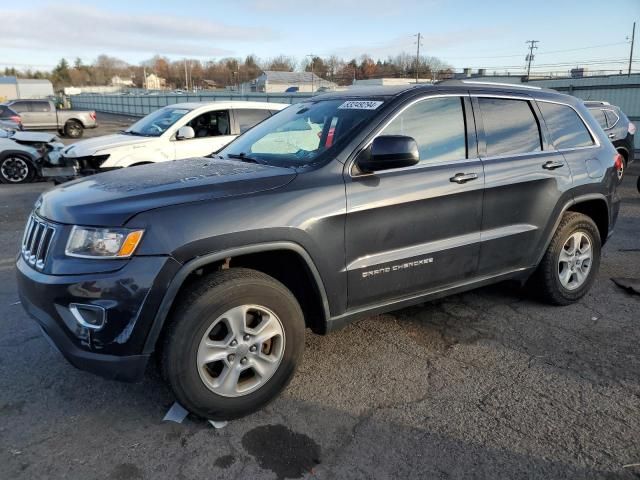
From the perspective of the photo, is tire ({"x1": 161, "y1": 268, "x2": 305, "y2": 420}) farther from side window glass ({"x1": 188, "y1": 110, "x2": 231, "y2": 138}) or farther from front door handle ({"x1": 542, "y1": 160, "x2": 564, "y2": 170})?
side window glass ({"x1": 188, "y1": 110, "x2": 231, "y2": 138})

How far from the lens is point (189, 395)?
8.76 ft

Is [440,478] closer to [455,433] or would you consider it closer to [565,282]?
[455,433]

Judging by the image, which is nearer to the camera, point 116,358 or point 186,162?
point 116,358

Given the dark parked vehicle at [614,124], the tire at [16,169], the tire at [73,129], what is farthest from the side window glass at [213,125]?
the tire at [73,129]

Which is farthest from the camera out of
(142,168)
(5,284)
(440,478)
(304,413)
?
(5,284)

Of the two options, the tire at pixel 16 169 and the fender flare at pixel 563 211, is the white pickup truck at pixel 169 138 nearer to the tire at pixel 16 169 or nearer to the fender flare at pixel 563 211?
the tire at pixel 16 169

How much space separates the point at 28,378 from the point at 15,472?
98cm

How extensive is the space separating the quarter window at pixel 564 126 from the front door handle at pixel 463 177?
44.1 inches

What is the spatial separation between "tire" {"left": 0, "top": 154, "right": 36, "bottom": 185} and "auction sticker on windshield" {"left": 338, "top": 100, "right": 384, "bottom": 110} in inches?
405

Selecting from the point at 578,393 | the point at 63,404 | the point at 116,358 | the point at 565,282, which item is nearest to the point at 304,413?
the point at 116,358

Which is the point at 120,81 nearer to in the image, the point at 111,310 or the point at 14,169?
the point at 14,169

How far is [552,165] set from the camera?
13.3 feet

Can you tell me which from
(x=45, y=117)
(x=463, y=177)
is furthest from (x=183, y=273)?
(x=45, y=117)

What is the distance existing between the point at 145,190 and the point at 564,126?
348 centimetres
